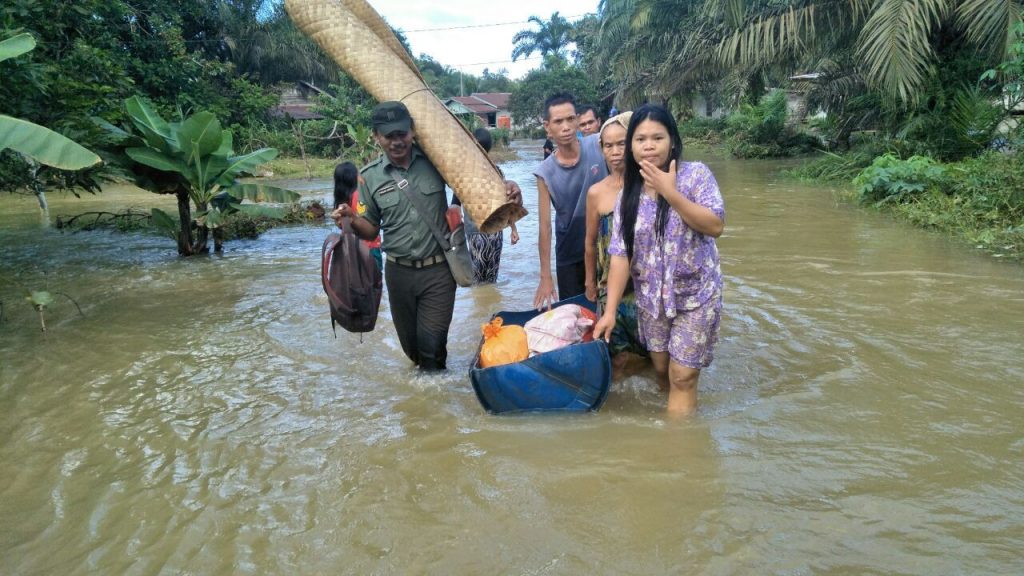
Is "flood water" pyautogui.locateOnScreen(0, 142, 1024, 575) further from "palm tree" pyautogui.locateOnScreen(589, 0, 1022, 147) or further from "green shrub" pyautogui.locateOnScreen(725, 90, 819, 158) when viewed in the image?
"green shrub" pyautogui.locateOnScreen(725, 90, 819, 158)

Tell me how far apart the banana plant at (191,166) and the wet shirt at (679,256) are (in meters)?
7.17

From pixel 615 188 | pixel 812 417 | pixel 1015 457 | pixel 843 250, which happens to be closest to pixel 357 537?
pixel 615 188

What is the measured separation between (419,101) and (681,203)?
172 cm

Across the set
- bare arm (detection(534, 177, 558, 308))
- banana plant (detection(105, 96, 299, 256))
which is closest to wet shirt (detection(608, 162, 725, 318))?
bare arm (detection(534, 177, 558, 308))

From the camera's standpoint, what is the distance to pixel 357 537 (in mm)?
2830

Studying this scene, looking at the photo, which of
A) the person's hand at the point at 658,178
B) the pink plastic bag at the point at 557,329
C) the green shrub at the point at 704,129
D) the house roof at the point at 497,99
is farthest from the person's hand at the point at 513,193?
the house roof at the point at 497,99

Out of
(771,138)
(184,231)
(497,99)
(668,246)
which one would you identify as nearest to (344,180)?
(668,246)

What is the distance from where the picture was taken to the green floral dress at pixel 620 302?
3.83 meters

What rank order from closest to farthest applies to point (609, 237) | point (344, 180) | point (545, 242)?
point (609, 237) < point (545, 242) < point (344, 180)

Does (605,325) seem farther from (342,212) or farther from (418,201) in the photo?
(342,212)

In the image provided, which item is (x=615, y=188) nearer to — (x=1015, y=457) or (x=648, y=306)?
(x=648, y=306)

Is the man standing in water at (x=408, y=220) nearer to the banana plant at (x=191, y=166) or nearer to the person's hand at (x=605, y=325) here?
the person's hand at (x=605, y=325)

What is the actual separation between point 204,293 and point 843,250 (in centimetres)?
730

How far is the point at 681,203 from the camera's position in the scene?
302 cm
